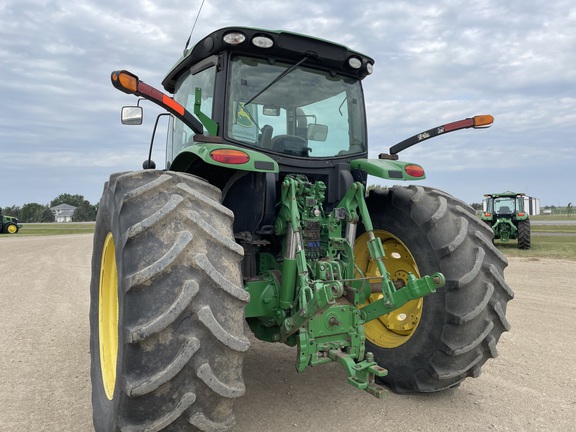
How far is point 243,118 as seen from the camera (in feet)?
11.2

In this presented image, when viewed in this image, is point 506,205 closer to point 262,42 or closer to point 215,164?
point 262,42

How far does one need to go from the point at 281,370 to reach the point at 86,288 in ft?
18.8

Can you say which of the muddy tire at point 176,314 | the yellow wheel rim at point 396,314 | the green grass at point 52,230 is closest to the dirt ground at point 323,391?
the yellow wheel rim at point 396,314

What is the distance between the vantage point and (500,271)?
337cm

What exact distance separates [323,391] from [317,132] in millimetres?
2082

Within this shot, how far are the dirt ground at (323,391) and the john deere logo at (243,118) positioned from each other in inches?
81.1

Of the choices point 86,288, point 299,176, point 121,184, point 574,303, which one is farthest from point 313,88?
point 86,288

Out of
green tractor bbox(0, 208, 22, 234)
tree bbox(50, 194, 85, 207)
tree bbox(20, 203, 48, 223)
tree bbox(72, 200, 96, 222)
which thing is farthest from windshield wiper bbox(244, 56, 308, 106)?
tree bbox(50, 194, 85, 207)

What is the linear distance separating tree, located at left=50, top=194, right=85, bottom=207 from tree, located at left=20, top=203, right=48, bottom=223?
16205mm

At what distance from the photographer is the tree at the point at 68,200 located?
104206mm

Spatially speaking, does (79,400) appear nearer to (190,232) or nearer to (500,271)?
(190,232)

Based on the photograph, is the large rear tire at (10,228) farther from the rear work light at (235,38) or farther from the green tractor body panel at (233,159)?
the green tractor body panel at (233,159)

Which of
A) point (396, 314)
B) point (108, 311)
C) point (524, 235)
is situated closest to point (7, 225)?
point (524, 235)

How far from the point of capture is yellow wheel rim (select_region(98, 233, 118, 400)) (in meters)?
3.03
